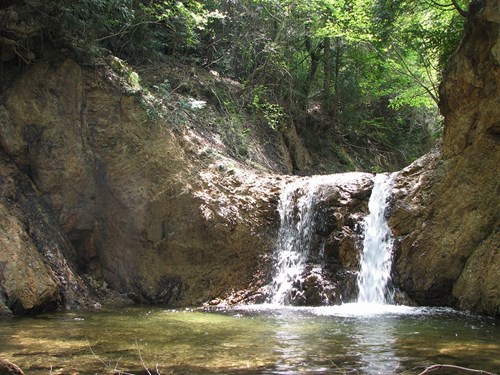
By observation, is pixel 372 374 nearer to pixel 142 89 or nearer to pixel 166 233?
pixel 166 233

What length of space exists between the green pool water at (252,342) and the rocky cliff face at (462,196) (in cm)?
84

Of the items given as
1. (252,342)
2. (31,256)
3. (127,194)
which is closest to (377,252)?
(252,342)

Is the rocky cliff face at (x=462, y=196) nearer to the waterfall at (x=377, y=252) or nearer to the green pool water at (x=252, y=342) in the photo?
the waterfall at (x=377, y=252)

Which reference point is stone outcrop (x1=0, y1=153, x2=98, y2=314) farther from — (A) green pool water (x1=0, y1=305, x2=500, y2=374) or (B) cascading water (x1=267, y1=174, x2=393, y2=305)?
(B) cascading water (x1=267, y1=174, x2=393, y2=305)

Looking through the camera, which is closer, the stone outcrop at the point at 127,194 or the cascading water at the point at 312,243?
the cascading water at the point at 312,243

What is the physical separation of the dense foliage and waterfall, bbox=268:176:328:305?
13.8 ft

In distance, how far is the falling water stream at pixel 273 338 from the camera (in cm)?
457

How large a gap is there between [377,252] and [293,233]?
170 cm

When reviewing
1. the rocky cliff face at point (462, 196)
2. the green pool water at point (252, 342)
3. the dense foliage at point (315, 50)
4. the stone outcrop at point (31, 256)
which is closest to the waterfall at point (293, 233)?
the green pool water at point (252, 342)

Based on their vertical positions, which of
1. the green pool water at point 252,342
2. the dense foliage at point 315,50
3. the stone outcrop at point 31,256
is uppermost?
the dense foliage at point 315,50

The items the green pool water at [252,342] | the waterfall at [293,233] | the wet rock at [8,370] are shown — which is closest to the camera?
the wet rock at [8,370]

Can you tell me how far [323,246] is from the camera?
9797 mm

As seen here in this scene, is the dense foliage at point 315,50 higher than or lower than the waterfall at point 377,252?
higher

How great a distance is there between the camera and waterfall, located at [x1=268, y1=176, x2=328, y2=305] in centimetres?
971
